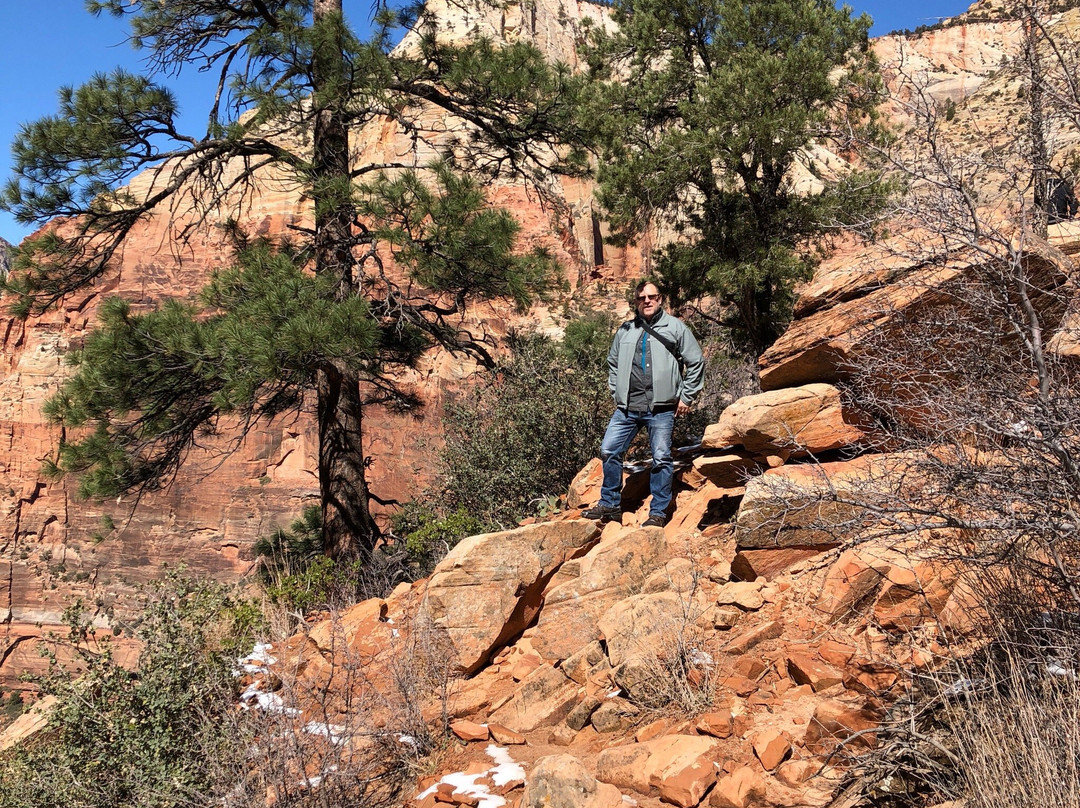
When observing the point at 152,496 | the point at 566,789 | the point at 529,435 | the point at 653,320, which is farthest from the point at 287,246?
the point at 152,496

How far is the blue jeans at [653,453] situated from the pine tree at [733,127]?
15.5ft

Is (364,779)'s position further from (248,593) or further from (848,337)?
(248,593)

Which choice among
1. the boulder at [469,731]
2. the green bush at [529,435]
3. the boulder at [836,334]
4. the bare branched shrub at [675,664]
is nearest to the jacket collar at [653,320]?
the boulder at [836,334]

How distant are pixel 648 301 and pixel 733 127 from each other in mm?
4862

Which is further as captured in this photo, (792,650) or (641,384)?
(641,384)

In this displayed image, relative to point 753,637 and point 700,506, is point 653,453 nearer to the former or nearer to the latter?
point 700,506

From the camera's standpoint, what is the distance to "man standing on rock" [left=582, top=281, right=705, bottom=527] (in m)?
5.82

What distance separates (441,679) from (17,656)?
34558mm

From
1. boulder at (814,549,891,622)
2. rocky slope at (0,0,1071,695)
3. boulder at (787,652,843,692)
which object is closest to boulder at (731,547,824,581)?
boulder at (814,549,891,622)

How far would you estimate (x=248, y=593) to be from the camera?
7824 millimetres

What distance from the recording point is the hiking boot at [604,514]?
233 inches

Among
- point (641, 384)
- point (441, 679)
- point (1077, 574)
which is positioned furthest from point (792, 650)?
point (641, 384)

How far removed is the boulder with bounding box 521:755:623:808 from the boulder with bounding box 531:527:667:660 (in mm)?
1638

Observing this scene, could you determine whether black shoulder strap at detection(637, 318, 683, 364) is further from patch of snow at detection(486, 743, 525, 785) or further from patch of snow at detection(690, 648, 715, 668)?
patch of snow at detection(486, 743, 525, 785)
